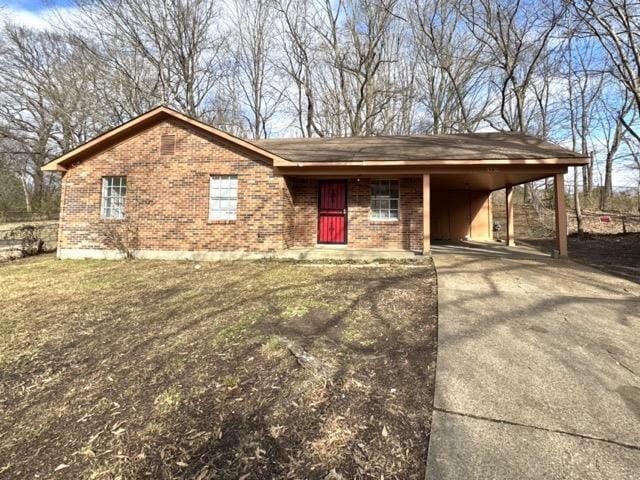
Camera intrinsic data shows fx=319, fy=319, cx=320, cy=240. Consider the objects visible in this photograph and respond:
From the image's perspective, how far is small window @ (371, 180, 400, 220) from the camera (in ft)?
32.0

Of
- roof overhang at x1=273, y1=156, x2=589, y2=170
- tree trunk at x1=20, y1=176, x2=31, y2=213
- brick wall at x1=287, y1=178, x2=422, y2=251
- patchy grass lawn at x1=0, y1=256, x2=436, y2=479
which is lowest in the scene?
patchy grass lawn at x1=0, y1=256, x2=436, y2=479

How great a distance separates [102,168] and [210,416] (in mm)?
9731

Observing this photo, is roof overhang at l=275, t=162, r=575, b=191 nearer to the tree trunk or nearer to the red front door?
the red front door

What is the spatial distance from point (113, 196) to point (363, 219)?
7.54 meters

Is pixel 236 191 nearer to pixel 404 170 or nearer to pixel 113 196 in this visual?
pixel 113 196

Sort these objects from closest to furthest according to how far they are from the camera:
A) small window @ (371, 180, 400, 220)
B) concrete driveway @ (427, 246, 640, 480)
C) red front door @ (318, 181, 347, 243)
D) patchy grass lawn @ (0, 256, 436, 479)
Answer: concrete driveway @ (427, 246, 640, 480) < patchy grass lawn @ (0, 256, 436, 479) < small window @ (371, 180, 400, 220) < red front door @ (318, 181, 347, 243)

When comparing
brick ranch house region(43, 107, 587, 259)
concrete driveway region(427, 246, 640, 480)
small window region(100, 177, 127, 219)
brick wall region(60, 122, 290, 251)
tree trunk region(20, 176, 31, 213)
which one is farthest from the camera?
tree trunk region(20, 176, 31, 213)

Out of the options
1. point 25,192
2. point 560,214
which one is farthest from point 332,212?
point 25,192

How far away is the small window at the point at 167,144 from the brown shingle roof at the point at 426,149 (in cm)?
279

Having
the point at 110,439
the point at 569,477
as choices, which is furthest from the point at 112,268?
the point at 569,477

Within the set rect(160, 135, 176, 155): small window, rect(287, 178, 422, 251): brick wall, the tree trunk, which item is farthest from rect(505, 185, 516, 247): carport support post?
the tree trunk

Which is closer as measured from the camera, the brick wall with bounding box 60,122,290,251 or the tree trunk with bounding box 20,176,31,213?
the brick wall with bounding box 60,122,290,251

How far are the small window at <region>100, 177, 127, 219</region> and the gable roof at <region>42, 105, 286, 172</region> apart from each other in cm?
Result: 94

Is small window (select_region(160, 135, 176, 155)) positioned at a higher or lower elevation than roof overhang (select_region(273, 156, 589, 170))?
higher
